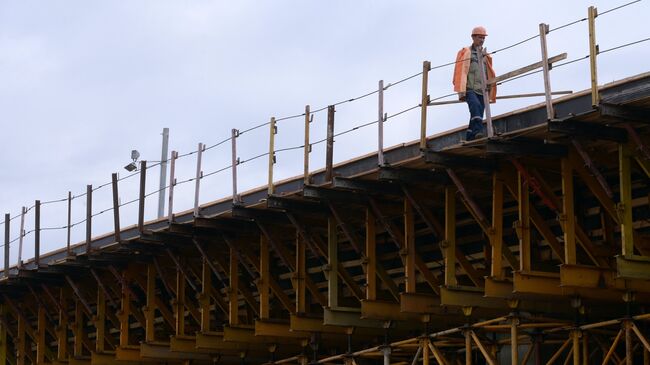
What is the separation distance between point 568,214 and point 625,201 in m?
1.19

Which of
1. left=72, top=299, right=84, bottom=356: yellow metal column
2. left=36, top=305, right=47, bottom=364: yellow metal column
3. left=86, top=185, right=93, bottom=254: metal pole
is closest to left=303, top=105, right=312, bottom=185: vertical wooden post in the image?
left=86, top=185, right=93, bottom=254: metal pole

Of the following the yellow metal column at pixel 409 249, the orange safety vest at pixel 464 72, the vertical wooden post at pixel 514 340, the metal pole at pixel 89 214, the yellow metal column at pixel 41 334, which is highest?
the orange safety vest at pixel 464 72

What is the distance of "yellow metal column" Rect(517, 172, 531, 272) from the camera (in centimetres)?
2502

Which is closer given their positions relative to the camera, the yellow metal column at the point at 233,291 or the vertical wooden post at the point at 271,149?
the vertical wooden post at the point at 271,149

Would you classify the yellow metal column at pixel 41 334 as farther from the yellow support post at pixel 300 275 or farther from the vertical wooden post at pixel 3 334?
the yellow support post at pixel 300 275

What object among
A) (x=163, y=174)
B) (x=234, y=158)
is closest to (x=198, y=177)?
(x=234, y=158)

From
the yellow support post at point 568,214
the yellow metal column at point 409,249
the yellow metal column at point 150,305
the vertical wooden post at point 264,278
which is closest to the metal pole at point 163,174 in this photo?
the yellow metal column at point 150,305

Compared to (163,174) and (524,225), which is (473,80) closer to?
(524,225)

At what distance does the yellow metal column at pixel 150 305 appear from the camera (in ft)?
114

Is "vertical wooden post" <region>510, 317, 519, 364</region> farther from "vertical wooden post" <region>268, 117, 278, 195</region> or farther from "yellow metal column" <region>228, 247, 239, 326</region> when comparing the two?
"yellow metal column" <region>228, 247, 239, 326</region>

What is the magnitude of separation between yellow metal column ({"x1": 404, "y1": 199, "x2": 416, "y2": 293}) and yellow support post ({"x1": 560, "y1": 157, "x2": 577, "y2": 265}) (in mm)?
3772

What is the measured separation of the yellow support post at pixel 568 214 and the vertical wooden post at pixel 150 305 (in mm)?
12584

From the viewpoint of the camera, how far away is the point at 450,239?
26875mm

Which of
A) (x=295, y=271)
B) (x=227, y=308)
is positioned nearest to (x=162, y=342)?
(x=227, y=308)
